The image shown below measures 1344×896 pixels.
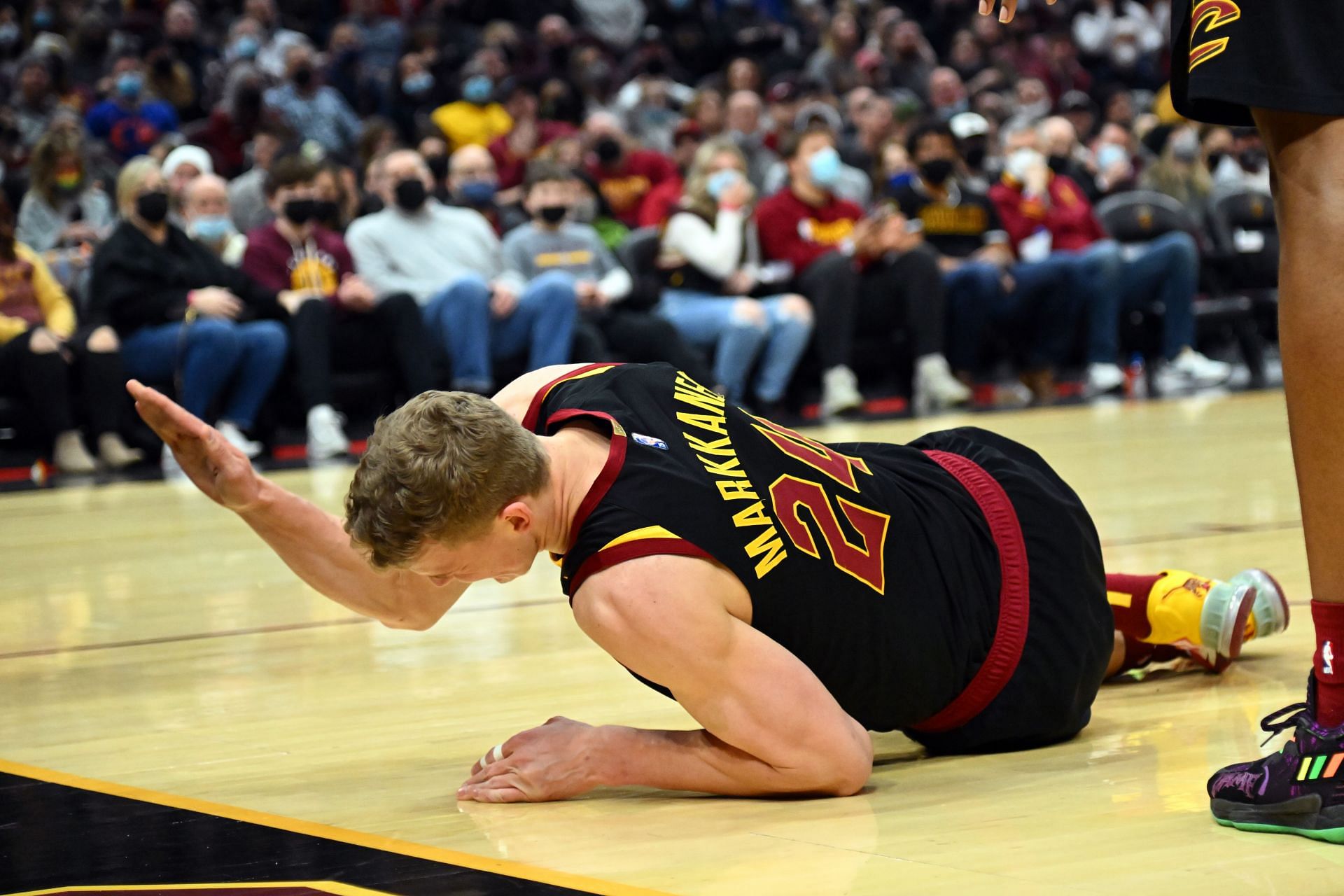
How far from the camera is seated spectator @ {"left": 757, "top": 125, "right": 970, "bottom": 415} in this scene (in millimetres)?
9789

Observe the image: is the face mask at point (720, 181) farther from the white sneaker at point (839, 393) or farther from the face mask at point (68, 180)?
the face mask at point (68, 180)

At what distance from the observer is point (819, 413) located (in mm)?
9812

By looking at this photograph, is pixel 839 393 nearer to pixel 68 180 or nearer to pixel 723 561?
pixel 68 180

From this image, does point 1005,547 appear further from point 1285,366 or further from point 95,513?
point 95,513

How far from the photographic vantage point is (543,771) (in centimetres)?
240

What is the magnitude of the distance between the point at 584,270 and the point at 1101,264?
3.35m

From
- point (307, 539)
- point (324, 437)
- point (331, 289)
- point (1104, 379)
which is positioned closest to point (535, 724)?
point (307, 539)

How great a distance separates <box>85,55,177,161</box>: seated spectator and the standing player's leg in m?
9.58

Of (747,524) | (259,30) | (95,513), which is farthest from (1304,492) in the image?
(259,30)

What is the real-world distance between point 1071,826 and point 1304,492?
0.48m

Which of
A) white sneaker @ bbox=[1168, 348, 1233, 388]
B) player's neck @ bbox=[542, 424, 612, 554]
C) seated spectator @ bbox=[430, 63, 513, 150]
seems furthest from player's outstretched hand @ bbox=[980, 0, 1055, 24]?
seated spectator @ bbox=[430, 63, 513, 150]

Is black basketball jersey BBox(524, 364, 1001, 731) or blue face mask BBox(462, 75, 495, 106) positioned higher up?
black basketball jersey BBox(524, 364, 1001, 731)

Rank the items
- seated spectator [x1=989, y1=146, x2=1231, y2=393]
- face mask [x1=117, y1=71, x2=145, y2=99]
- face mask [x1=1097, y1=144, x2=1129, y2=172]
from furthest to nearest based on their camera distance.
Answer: face mask [x1=1097, y1=144, x2=1129, y2=172], face mask [x1=117, y1=71, x2=145, y2=99], seated spectator [x1=989, y1=146, x2=1231, y2=393]

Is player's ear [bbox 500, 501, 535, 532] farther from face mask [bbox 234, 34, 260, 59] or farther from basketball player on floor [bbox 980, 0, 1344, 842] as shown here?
face mask [bbox 234, 34, 260, 59]
